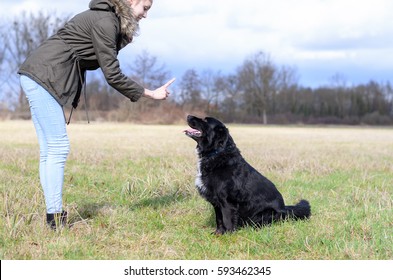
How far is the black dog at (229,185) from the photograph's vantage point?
15.6ft

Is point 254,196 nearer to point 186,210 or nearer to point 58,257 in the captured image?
point 186,210

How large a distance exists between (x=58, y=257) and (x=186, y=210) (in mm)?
2109

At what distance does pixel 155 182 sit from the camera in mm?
6383

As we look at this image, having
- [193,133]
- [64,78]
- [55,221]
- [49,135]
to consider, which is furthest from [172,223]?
[64,78]

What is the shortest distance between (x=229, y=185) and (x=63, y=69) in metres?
2.06

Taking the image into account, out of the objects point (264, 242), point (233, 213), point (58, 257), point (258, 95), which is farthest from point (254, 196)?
point (258, 95)

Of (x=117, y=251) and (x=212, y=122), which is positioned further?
(x=212, y=122)

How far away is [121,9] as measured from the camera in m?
4.09

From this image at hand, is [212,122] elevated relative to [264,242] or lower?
elevated

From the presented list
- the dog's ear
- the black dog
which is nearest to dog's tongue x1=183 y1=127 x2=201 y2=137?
the black dog

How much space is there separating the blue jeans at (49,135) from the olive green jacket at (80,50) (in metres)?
0.08

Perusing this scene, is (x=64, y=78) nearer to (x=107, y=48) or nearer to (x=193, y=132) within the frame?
(x=107, y=48)

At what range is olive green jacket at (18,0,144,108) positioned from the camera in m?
3.94

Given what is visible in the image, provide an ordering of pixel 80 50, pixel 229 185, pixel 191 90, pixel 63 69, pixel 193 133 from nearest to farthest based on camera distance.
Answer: pixel 63 69, pixel 80 50, pixel 229 185, pixel 193 133, pixel 191 90
